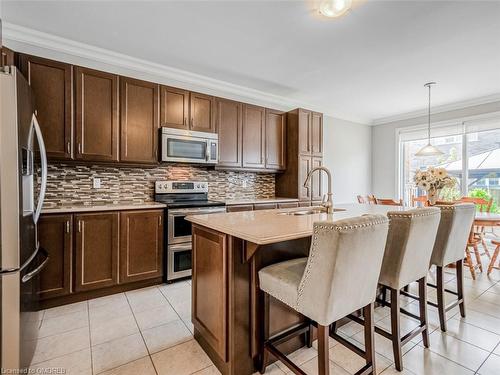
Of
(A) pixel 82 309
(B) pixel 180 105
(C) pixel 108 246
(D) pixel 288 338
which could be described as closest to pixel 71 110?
(B) pixel 180 105

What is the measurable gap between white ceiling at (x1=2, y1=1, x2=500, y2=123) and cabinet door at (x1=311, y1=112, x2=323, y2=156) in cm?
60

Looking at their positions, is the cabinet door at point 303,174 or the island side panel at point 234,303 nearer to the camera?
the island side panel at point 234,303

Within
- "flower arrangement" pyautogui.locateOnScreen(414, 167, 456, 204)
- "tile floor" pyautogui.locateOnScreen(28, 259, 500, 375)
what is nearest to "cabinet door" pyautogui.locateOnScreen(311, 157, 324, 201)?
"flower arrangement" pyautogui.locateOnScreen(414, 167, 456, 204)

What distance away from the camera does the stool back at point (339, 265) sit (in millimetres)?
1135

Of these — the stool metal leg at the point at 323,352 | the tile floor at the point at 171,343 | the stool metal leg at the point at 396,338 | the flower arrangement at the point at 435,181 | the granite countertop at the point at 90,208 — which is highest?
the flower arrangement at the point at 435,181

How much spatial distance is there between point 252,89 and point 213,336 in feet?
11.8

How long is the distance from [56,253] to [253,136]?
2.85 m

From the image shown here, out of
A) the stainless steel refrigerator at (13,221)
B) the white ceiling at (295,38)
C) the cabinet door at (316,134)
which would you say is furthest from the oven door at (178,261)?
the cabinet door at (316,134)

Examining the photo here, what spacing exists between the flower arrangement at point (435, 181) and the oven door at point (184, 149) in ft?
9.19

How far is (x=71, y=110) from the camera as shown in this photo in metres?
2.61

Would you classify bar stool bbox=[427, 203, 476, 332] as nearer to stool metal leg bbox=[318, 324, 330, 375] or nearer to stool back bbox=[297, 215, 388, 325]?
stool back bbox=[297, 215, 388, 325]

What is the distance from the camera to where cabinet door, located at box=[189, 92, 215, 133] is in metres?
3.40

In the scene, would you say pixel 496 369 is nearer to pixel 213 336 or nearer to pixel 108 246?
pixel 213 336

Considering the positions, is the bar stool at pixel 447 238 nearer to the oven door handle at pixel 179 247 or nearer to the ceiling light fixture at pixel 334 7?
the ceiling light fixture at pixel 334 7
